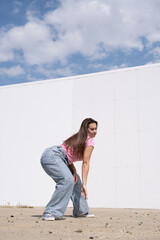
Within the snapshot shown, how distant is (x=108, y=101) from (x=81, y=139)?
4797mm

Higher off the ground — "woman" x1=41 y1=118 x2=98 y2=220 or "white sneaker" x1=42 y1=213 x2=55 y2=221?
"woman" x1=41 y1=118 x2=98 y2=220

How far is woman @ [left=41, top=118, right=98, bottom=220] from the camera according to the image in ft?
10.4

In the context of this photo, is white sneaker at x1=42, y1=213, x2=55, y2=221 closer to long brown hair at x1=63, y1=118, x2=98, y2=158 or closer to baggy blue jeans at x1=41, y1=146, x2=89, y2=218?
baggy blue jeans at x1=41, y1=146, x2=89, y2=218

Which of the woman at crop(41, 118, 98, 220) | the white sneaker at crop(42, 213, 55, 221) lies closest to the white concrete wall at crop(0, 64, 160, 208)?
the woman at crop(41, 118, 98, 220)

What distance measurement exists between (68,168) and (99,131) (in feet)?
14.6

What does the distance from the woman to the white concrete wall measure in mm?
3881

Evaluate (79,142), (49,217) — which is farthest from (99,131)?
(49,217)

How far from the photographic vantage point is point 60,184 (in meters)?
3.24

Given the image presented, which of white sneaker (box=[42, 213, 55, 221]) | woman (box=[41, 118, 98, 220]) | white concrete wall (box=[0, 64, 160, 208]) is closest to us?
white sneaker (box=[42, 213, 55, 221])

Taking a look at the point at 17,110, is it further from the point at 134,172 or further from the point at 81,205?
the point at 81,205

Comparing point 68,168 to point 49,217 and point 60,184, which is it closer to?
point 60,184

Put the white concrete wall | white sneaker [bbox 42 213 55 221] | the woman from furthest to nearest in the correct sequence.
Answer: the white concrete wall, the woman, white sneaker [bbox 42 213 55 221]

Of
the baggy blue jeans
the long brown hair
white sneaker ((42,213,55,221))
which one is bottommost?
white sneaker ((42,213,55,221))

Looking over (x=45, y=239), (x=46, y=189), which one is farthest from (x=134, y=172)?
(x=45, y=239)
